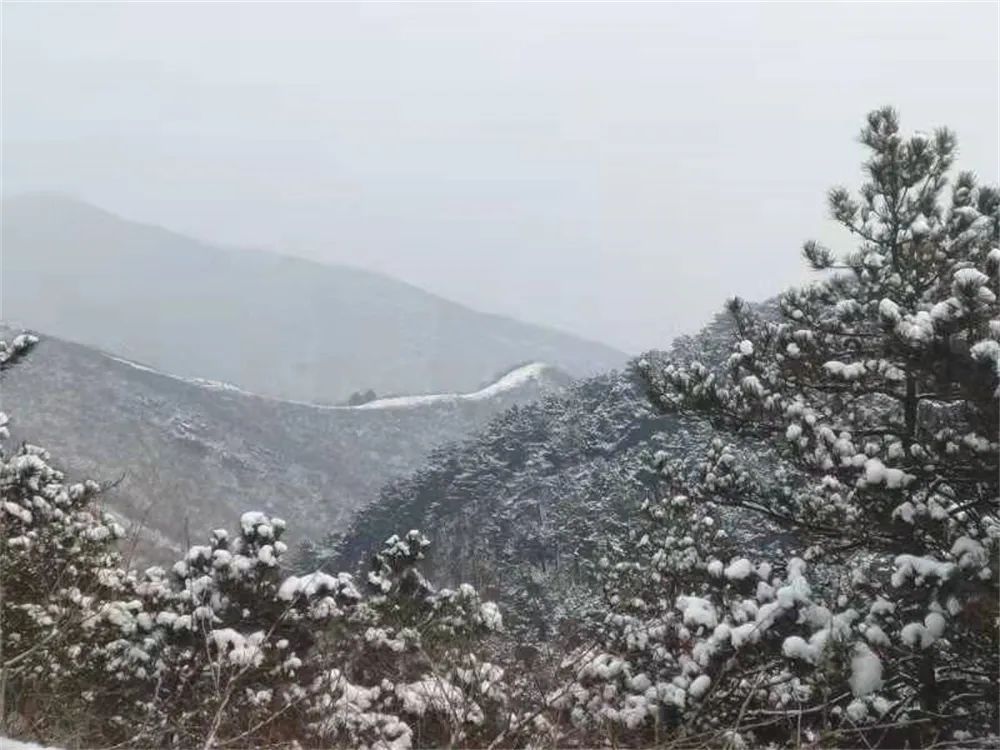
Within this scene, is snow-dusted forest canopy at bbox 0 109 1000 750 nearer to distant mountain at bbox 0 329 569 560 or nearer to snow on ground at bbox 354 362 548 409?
distant mountain at bbox 0 329 569 560

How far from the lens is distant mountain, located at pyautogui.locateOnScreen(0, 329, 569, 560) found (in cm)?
7650

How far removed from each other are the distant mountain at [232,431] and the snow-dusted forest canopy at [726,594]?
5655 cm

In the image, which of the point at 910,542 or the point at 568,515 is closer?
the point at 910,542

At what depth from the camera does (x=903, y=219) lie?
7.27 metres

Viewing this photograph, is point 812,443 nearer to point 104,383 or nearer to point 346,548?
point 346,548

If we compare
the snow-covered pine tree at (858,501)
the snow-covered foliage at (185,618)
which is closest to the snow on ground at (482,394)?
the snow-covered foliage at (185,618)

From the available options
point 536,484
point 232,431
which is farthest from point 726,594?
point 232,431

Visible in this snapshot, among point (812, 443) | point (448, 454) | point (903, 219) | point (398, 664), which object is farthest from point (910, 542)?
point (448, 454)

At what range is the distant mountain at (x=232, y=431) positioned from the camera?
251ft

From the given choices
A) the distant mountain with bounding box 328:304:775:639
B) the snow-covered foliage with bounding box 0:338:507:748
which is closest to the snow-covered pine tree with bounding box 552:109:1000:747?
the snow-covered foliage with bounding box 0:338:507:748

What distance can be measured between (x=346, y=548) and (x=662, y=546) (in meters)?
41.6

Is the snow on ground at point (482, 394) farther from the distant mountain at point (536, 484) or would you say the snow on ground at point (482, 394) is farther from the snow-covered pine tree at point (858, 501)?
the snow-covered pine tree at point (858, 501)

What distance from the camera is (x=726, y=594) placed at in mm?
6629

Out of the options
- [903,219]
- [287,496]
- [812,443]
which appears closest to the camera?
[812,443]
